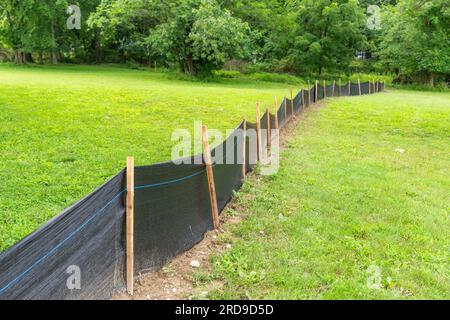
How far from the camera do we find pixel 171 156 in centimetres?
799

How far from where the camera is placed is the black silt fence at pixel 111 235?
253cm

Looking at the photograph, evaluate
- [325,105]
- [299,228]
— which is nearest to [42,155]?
[299,228]

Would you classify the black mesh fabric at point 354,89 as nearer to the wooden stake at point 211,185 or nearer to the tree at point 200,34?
the tree at point 200,34

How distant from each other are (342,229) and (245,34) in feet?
73.6

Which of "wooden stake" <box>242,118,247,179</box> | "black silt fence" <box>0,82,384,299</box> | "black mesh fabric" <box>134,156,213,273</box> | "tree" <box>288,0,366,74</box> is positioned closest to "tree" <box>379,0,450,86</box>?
"tree" <box>288,0,366,74</box>

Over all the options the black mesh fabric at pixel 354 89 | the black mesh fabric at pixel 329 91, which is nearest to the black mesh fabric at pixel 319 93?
the black mesh fabric at pixel 329 91

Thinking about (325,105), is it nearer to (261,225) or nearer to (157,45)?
(157,45)

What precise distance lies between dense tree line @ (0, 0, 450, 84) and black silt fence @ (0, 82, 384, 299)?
19.2m

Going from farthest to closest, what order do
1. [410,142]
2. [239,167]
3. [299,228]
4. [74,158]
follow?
[410,142] < [74,158] < [239,167] < [299,228]

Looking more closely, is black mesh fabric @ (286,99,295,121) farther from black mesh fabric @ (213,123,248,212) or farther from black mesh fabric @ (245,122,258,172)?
black mesh fabric @ (213,123,248,212)

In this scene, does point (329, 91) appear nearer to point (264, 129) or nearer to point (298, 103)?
point (298, 103)

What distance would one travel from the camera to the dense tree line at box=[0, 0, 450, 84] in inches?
930

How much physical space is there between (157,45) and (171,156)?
55.6 ft

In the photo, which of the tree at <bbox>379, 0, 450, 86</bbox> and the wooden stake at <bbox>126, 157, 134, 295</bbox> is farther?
the tree at <bbox>379, 0, 450, 86</bbox>
